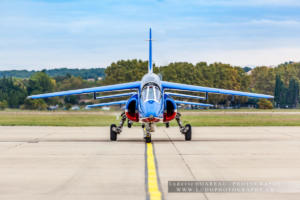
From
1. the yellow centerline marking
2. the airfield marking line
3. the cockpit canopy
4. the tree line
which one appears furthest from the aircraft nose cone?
the tree line

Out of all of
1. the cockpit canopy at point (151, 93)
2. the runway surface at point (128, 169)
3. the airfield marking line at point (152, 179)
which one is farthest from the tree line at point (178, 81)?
the airfield marking line at point (152, 179)

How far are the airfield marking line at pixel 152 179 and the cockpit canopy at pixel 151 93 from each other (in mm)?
4233

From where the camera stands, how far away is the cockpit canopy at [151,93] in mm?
19359

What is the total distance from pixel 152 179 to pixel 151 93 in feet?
30.6

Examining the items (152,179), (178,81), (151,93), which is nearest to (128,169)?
(152,179)

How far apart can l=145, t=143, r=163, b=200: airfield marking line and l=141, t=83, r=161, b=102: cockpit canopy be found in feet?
13.9

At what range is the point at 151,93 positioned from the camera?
19469mm

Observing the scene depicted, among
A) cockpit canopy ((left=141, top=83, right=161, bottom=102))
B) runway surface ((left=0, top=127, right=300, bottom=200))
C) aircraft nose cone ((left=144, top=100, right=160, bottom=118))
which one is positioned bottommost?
runway surface ((left=0, top=127, right=300, bottom=200))

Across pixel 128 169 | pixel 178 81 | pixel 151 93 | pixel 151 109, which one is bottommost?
pixel 128 169

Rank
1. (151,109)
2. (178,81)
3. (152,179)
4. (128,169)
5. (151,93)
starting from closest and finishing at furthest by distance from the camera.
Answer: (152,179) < (128,169) < (151,109) < (151,93) < (178,81)

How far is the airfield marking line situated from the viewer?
338 inches

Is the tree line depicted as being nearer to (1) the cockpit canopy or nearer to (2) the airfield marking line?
(1) the cockpit canopy

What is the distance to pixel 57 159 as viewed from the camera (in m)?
14.0

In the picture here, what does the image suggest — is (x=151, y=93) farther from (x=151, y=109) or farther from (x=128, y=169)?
(x=128, y=169)
